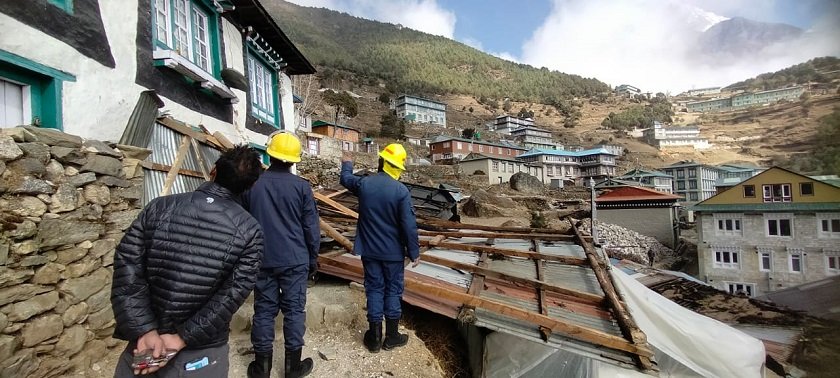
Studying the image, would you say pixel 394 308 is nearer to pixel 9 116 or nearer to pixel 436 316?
pixel 436 316

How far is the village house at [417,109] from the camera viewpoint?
255ft

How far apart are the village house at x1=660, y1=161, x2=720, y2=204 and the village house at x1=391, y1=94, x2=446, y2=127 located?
1777 inches

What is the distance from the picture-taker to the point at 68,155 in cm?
372

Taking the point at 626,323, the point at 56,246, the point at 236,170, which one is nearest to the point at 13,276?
the point at 56,246

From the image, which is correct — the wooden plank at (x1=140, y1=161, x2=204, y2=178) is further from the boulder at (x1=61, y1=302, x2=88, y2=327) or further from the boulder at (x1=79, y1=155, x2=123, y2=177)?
the boulder at (x1=61, y1=302, x2=88, y2=327)

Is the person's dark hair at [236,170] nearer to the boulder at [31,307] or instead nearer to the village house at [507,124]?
the boulder at [31,307]

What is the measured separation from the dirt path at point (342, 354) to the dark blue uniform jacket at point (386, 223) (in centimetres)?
115

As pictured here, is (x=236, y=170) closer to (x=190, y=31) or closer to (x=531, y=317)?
(x=531, y=317)

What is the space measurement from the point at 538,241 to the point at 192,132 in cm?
748

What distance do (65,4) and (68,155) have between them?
6.43ft

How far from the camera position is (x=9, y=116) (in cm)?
369

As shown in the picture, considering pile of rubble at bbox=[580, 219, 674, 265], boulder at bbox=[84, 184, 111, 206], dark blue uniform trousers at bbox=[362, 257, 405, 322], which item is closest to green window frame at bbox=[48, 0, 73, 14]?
boulder at bbox=[84, 184, 111, 206]

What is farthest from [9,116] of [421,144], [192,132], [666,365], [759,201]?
[421,144]

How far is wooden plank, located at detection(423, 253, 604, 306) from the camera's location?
4.41 metres
